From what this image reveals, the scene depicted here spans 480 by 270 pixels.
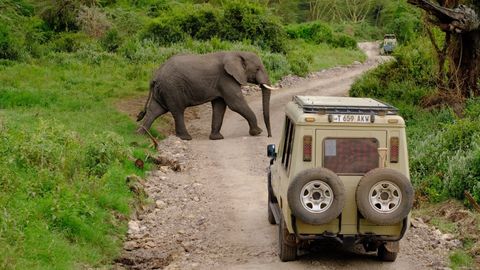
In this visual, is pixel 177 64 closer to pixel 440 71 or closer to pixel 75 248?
pixel 440 71

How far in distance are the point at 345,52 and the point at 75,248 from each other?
117 ft

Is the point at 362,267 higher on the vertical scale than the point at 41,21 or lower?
higher

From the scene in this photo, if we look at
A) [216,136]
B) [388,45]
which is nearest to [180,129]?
[216,136]

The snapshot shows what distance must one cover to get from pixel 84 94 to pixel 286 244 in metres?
14.3

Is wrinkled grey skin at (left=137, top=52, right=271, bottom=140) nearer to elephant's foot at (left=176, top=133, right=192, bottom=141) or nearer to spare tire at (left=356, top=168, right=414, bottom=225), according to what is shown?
elephant's foot at (left=176, top=133, right=192, bottom=141)

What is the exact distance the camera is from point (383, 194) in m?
9.67

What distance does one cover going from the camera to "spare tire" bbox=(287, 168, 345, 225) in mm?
9523

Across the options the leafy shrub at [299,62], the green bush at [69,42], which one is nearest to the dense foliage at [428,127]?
the leafy shrub at [299,62]

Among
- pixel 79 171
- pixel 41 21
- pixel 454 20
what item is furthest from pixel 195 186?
pixel 41 21

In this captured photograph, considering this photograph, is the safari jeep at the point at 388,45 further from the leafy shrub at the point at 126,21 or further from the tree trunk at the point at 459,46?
the tree trunk at the point at 459,46

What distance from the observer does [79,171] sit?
44.2 feet

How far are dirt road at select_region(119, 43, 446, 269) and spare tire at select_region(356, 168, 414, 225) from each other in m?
0.99

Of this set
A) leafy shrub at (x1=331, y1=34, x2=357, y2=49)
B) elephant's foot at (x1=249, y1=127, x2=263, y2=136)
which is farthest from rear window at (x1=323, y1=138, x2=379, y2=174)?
leafy shrub at (x1=331, y1=34, x2=357, y2=49)

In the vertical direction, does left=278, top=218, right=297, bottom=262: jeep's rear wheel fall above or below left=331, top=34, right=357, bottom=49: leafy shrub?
above
